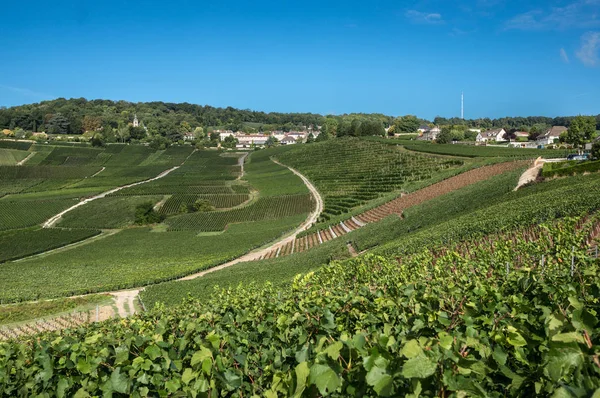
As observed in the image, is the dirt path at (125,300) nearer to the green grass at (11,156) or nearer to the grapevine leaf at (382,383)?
the grapevine leaf at (382,383)

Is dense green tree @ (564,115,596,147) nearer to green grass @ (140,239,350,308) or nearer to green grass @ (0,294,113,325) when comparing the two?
green grass @ (140,239,350,308)

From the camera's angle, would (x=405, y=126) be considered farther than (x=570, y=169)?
Yes

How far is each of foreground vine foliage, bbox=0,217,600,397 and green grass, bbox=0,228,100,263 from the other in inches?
2085

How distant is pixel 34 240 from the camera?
184ft

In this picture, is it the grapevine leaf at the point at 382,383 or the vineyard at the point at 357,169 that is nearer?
the grapevine leaf at the point at 382,383

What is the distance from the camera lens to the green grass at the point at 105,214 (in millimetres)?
66250

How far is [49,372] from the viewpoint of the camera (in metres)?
4.75

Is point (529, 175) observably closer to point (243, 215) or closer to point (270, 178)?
point (243, 215)

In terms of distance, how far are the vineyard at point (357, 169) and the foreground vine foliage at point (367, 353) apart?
51479mm

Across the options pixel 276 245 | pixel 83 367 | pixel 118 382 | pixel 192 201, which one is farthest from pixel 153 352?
pixel 192 201

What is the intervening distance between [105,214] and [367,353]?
7440 cm

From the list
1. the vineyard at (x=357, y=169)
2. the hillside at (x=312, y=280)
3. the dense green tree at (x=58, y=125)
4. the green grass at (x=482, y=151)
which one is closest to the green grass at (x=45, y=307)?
the hillside at (x=312, y=280)

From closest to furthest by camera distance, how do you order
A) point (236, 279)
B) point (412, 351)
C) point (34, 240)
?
point (412, 351) < point (236, 279) < point (34, 240)

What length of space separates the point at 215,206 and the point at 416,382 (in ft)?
244
